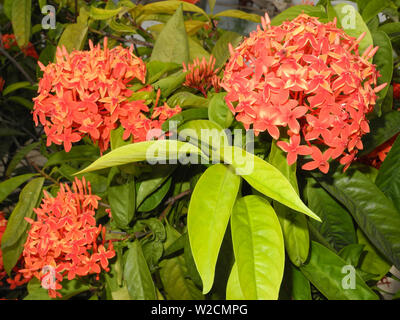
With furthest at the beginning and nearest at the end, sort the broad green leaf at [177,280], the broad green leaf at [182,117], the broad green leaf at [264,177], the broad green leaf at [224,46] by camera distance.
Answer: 1. the broad green leaf at [224,46]
2. the broad green leaf at [177,280]
3. the broad green leaf at [182,117]
4. the broad green leaf at [264,177]

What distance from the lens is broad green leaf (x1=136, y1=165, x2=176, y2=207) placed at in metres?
0.44

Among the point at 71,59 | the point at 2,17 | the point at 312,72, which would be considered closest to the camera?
the point at 312,72

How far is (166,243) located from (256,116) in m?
0.23

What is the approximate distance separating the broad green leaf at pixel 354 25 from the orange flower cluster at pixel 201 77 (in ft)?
0.60

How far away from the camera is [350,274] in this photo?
394 millimetres

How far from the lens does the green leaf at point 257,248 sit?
1.00 feet

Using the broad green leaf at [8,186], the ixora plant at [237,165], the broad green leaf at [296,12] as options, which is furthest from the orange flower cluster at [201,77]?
the broad green leaf at [8,186]

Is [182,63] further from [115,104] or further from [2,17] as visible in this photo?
[2,17]

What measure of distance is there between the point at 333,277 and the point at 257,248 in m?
0.13

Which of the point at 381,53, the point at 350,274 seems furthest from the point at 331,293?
the point at 381,53

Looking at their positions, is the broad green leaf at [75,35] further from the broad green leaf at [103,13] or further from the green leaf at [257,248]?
the green leaf at [257,248]

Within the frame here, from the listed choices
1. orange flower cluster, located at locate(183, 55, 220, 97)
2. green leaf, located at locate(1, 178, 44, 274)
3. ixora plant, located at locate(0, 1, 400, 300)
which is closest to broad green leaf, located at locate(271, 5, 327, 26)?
ixora plant, located at locate(0, 1, 400, 300)

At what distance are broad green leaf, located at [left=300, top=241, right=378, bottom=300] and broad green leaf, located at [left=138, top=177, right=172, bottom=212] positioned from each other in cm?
19

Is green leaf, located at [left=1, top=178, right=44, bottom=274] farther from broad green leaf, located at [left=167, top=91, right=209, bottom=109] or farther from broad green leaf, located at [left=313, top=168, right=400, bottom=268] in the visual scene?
broad green leaf, located at [left=313, top=168, right=400, bottom=268]
